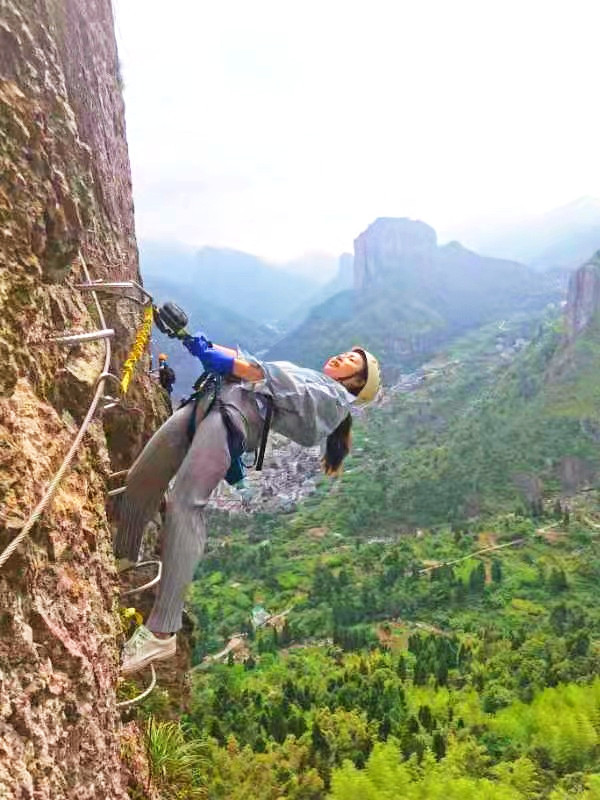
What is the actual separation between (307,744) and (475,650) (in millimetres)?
18269

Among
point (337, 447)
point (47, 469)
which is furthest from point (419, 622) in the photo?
point (47, 469)

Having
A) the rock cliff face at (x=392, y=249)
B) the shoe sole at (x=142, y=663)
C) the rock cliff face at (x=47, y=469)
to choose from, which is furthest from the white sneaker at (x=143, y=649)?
the rock cliff face at (x=392, y=249)

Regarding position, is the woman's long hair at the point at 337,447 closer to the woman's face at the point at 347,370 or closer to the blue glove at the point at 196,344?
the woman's face at the point at 347,370

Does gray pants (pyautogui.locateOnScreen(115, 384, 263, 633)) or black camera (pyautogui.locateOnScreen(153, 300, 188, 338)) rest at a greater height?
black camera (pyautogui.locateOnScreen(153, 300, 188, 338))

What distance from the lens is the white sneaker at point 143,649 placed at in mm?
2354

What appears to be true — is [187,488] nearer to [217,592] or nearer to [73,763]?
[73,763]

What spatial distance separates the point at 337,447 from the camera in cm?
342

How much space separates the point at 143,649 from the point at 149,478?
0.80 meters

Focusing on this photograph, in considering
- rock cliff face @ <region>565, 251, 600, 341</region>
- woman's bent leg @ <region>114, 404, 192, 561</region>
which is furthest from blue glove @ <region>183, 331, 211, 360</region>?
rock cliff face @ <region>565, 251, 600, 341</region>

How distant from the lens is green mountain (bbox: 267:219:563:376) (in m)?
158

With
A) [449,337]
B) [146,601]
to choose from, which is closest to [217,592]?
[146,601]

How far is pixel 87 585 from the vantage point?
213 centimetres

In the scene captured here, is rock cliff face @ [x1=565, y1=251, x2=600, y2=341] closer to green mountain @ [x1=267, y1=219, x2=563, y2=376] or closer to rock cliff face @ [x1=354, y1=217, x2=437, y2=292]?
green mountain @ [x1=267, y1=219, x2=563, y2=376]

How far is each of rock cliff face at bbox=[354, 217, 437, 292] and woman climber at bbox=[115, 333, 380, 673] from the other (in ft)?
610
